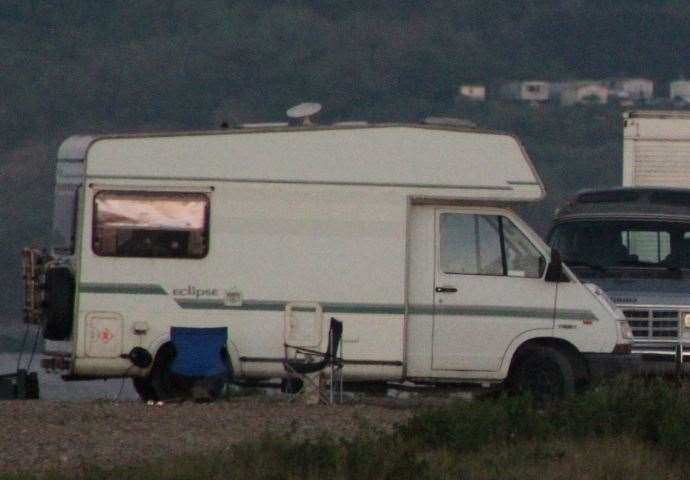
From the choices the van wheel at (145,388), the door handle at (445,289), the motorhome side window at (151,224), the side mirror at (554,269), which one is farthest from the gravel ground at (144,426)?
the side mirror at (554,269)

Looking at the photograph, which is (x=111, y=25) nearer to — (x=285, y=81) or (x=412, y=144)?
(x=285, y=81)

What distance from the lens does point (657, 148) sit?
22.2 m

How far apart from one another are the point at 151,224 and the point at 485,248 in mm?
2996

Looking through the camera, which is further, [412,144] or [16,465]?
[412,144]

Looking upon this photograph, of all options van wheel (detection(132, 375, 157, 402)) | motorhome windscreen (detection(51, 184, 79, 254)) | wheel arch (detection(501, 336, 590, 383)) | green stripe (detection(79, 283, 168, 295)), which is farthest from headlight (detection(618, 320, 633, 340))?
motorhome windscreen (detection(51, 184, 79, 254))

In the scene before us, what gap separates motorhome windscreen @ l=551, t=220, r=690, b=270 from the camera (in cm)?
1942

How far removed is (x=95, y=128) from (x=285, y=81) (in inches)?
1145

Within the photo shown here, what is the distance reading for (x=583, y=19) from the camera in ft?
565

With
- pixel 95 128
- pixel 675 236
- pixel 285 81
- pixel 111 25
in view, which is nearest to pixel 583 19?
pixel 111 25

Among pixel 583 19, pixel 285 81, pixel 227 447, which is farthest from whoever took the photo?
pixel 583 19

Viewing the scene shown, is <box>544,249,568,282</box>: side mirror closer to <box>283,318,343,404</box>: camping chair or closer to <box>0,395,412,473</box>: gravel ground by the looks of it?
<box>0,395,412,473</box>: gravel ground

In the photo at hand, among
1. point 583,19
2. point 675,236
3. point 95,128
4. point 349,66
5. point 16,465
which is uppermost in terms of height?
point 583,19

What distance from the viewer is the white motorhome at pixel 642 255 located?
18719 millimetres

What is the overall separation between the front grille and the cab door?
4.32 ft
